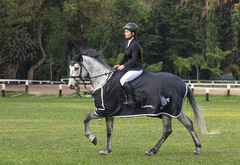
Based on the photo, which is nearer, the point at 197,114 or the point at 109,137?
the point at 109,137

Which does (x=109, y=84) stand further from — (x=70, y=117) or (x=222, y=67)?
(x=222, y=67)

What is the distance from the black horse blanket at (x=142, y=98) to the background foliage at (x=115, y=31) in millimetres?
26550

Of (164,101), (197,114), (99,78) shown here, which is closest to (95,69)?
(99,78)

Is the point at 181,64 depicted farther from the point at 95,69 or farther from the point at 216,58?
the point at 95,69

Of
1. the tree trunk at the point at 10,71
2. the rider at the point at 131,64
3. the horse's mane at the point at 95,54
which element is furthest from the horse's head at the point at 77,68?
the tree trunk at the point at 10,71

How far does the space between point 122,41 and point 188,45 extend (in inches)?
405

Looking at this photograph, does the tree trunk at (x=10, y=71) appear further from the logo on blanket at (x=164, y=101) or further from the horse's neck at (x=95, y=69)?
the logo on blanket at (x=164, y=101)

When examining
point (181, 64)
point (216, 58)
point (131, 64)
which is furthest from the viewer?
point (181, 64)

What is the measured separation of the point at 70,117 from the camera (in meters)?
14.9

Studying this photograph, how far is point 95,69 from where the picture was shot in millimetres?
8227

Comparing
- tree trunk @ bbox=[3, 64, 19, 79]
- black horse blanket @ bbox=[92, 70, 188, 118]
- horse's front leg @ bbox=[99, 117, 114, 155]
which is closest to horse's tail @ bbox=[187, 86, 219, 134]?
black horse blanket @ bbox=[92, 70, 188, 118]

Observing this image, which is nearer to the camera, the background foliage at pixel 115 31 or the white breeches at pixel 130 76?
the white breeches at pixel 130 76

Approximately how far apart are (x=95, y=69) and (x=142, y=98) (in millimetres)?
1214

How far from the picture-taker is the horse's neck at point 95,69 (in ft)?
26.6
